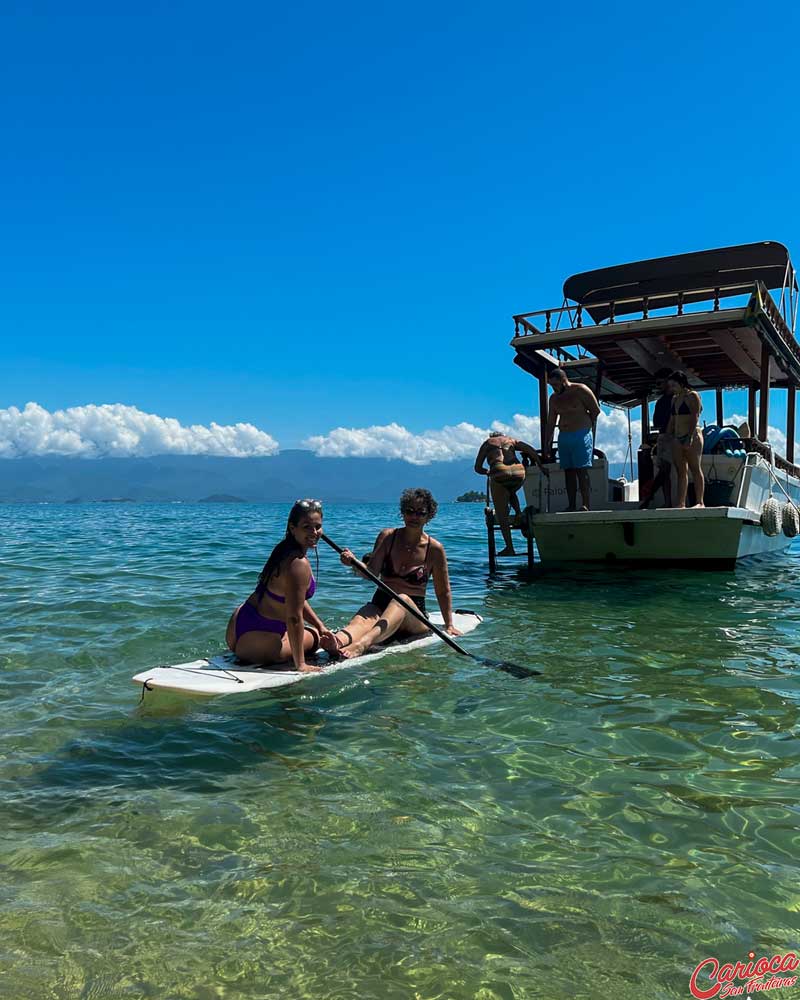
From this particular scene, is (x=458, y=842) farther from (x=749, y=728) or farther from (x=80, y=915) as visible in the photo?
(x=749, y=728)

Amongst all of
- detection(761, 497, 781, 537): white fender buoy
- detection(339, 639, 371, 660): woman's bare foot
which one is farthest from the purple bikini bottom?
detection(761, 497, 781, 537): white fender buoy

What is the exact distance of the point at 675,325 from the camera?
12508mm

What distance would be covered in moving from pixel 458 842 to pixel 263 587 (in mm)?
3017

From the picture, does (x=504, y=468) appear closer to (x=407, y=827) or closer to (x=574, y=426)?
(x=574, y=426)

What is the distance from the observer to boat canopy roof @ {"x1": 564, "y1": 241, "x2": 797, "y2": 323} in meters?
15.0

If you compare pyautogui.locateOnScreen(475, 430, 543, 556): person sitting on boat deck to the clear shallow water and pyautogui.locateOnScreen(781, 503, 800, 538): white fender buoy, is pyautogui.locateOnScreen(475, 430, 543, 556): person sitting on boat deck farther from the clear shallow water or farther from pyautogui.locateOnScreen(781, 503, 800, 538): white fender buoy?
the clear shallow water

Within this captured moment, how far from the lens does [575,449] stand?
43.7 feet

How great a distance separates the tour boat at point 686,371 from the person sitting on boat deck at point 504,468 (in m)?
0.43

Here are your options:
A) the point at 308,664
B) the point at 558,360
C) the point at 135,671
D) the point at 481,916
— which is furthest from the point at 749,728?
the point at 558,360

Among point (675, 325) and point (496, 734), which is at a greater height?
point (675, 325)

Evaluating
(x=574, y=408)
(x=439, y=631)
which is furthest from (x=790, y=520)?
(x=439, y=631)

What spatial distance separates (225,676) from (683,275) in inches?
561

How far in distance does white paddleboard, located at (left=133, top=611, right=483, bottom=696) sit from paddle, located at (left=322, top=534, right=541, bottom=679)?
2.20 ft

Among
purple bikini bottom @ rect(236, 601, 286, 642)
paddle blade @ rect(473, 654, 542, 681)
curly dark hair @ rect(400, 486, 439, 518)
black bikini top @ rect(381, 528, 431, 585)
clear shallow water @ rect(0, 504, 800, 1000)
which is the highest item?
curly dark hair @ rect(400, 486, 439, 518)
